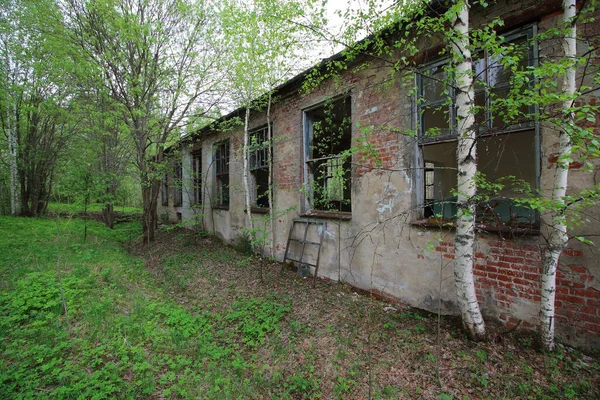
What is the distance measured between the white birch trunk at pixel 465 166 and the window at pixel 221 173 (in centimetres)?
729

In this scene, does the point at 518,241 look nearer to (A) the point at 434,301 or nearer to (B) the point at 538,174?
(B) the point at 538,174

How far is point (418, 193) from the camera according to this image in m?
3.76

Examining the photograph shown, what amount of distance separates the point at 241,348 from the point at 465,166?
320 cm

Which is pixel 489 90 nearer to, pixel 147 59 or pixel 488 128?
pixel 488 128

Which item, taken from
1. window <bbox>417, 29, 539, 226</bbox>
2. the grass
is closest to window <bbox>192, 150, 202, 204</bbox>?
the grass

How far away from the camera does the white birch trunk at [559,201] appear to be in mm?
2193

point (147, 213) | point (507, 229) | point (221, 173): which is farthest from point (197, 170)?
point (507, 229)

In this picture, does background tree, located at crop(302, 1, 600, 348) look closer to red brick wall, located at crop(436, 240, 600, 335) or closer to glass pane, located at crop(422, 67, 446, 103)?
red brick wall, located at crop(436, 240, 600, 335)

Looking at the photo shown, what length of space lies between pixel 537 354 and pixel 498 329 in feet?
1.32

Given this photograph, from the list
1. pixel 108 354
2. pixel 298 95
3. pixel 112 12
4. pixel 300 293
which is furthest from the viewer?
pixel 112 12

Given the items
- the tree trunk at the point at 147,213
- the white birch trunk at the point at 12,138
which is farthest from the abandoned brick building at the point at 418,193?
the white birch trunk at the point at 12,138

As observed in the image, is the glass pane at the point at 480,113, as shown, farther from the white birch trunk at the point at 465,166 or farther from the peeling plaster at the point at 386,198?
the peeling plaster at the point at 386,198

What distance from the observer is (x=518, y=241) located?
2902mm

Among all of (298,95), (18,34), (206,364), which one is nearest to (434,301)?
(206,364)
